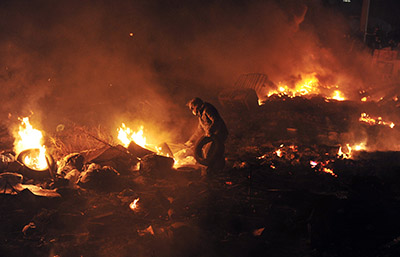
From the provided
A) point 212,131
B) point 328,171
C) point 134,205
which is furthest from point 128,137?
point 328,171

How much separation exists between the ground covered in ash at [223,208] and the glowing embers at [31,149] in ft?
1.58

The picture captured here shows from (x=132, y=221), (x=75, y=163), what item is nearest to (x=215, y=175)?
(x=132, y=221)

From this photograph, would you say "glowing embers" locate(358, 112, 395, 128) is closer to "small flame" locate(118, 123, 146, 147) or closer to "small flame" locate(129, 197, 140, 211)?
"small flame" locate(118, 123, 146, 147)

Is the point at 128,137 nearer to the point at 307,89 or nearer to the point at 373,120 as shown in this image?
the point at 373,120

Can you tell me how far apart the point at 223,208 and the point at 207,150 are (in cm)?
209

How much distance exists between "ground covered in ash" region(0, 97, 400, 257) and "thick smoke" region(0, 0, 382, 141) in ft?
14.5

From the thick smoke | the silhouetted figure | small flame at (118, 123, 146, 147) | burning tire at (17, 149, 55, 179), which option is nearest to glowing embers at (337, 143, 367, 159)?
the silhouetted figure

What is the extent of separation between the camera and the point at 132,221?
257 inches

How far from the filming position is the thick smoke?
1406 centimetres

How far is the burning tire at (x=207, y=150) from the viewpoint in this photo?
338 inches

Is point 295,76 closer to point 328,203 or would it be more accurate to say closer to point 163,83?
point 163,83

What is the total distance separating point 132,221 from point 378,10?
29.1m

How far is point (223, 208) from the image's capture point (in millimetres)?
6926

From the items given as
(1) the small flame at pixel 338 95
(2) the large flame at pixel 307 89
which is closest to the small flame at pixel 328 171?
(2) the large flame at pixel 307 89
